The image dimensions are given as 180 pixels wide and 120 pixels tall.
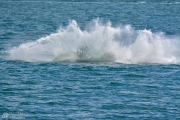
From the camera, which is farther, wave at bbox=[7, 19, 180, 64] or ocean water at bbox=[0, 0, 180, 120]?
wave at bbox=[7, 19, 180, 64]

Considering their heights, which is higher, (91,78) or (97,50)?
(97,50)

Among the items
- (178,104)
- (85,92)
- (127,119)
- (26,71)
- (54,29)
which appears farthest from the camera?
(54,29)

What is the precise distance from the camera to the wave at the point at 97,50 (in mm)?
40219

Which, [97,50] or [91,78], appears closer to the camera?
[91,78]

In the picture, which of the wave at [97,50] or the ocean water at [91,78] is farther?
the wave at [97,50]

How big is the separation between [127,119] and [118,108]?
1675 mm

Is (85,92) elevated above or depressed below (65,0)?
below

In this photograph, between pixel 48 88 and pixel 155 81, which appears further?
pixel 155 81

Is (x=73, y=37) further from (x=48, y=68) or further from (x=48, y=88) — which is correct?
(x=48, y=88)

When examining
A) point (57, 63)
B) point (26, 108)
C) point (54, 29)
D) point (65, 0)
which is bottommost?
point (26, 108)

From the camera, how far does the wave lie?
40219 millimetres

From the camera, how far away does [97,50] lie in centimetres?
4028

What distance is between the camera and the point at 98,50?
40.3 m

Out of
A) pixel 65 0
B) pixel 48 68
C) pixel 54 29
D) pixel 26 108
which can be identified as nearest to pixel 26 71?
pixel 48 68
